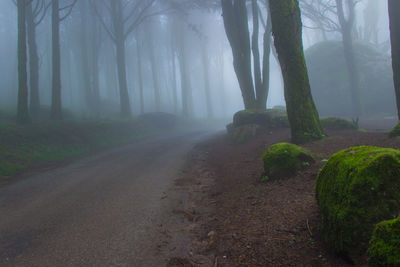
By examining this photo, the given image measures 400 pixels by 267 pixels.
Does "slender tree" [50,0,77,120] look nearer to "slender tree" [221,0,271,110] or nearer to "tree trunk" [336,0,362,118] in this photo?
"slender tree" [221,0,271,110]

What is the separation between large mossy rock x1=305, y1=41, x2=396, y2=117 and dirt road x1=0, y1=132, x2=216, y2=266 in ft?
69.5

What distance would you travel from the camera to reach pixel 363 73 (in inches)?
986

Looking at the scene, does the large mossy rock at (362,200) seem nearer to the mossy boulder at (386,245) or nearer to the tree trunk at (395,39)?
the mossy boulder at (386,245)

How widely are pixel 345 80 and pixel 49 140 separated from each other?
24548 millimetres

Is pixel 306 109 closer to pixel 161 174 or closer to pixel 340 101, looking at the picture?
pixel 161 174

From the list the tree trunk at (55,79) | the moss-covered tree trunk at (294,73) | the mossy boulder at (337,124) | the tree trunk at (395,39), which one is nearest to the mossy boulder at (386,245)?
the moss-covered tree trunk at (294,73)

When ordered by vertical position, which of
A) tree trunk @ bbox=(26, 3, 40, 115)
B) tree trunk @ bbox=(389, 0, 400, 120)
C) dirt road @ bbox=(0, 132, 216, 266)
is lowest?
dirt road @ bbox=(0, 132, 216, 266)

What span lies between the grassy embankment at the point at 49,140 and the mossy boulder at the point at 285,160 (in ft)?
29.1

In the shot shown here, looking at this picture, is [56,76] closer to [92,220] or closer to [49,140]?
[49,140]

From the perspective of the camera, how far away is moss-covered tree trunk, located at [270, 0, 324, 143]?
26.7ft

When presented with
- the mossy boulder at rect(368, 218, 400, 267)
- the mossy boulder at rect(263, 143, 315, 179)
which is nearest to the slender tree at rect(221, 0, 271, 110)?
the mossy boulder at rect(263, 143, 315, 179)

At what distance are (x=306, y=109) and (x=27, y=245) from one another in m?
7.27

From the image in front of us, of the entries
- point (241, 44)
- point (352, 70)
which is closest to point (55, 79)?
point (241, 44)

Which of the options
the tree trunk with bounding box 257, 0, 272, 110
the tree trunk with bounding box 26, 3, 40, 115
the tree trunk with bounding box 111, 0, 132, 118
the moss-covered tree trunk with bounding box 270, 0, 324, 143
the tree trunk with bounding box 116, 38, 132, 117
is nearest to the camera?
the moss-covered tree trunk with bounding box 270, 0, 324, 143
